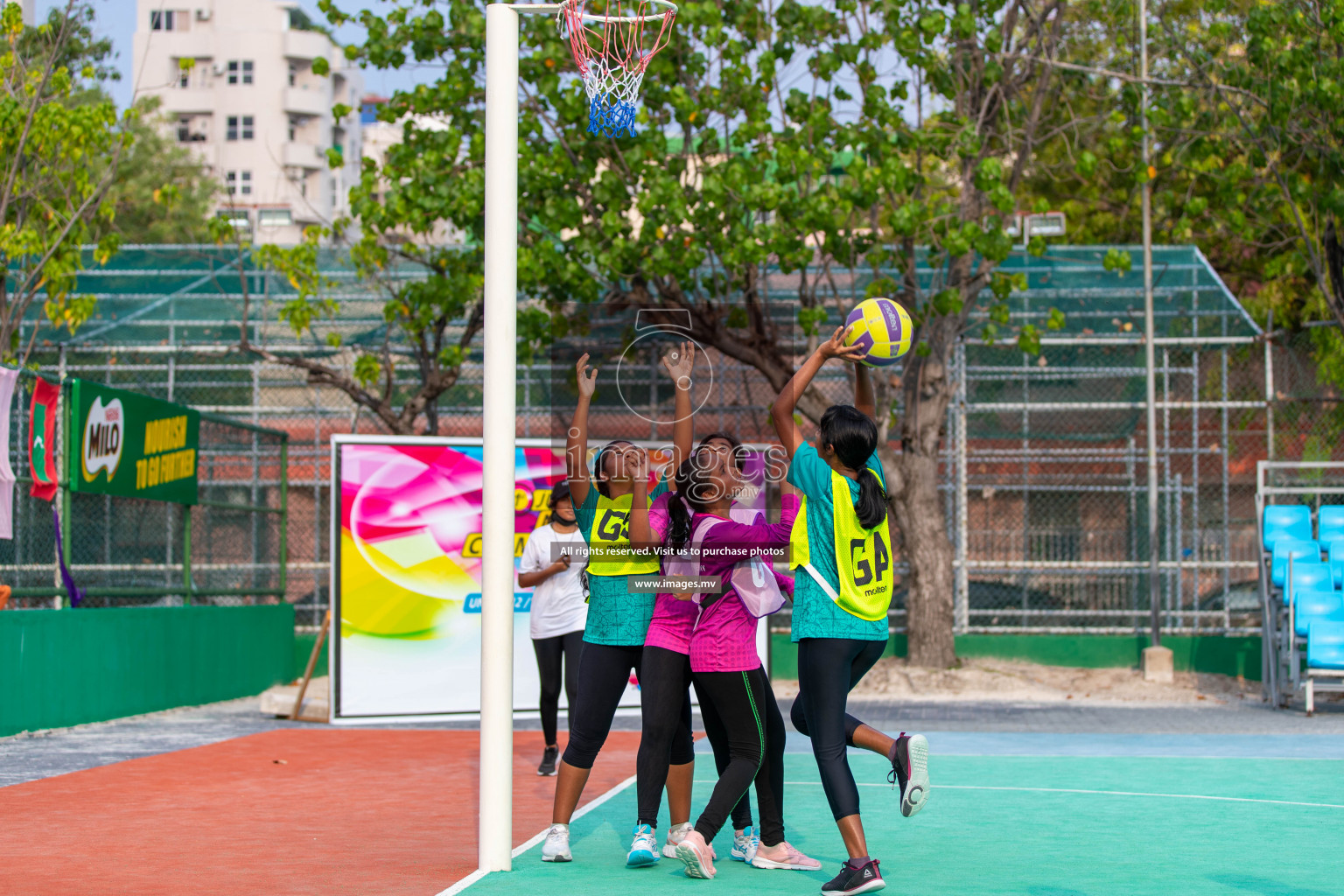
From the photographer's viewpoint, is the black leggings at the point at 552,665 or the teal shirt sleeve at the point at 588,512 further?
the black leggings at the point at 552,665

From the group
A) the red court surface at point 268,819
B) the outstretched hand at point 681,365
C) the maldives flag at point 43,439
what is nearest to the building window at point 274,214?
the maldives flag at point 43,439

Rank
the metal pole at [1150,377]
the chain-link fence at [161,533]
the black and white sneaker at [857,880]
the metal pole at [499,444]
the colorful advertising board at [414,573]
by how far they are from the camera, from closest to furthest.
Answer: the black and white sneaker at [857,880] → the metal pole at [499,444] → the chain-link fence at [161,533] → the colorful advertising board at [414,573] → the metal pole at [1150,377]

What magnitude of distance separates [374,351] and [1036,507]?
852 cm

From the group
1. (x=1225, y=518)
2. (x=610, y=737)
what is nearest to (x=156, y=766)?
(x=610, y=737)

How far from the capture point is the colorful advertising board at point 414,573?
37.7 ft

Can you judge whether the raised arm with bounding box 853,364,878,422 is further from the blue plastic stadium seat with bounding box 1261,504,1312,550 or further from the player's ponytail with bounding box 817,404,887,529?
the blue plastic stadium seat with bounding box 1261,504,1312,550

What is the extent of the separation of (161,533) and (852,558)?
443 inches

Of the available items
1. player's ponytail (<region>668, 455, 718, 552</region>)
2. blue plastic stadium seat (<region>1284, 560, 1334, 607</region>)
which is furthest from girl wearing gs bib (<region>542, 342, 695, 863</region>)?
blue plastic stadium seat (<region>1284, 560, 1334, 607</region>)

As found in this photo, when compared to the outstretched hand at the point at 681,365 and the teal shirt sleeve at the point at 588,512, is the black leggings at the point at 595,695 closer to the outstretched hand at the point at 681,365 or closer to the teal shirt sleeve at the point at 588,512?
the teal shirt sleeve at the point at 588,512

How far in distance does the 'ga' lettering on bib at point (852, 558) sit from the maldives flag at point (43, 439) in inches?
303

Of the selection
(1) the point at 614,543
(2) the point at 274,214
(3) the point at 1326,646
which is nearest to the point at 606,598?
(1) the point at 614,543

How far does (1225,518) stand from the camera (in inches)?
639

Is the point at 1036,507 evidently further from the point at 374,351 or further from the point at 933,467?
the point at 374,351

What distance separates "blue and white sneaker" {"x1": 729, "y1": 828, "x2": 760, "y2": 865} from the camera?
6082 mm
